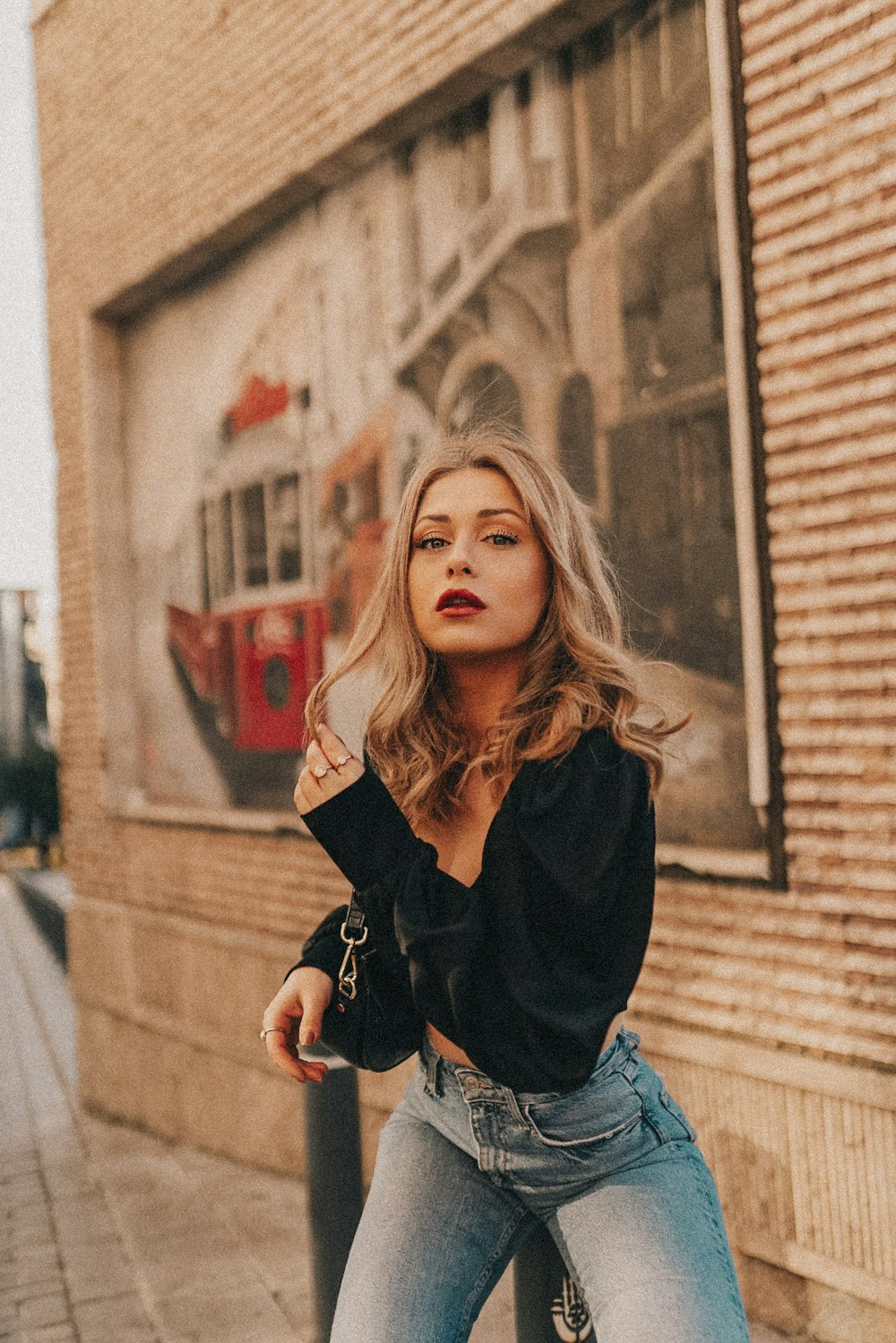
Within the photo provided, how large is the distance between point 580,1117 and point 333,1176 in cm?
175

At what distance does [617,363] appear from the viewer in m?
4.73

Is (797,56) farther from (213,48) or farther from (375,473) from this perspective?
(213,48)

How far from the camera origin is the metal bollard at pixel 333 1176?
3.37 meters

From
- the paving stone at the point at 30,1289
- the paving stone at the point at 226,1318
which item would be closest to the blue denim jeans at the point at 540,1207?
the paving stone at the point at 226,1318

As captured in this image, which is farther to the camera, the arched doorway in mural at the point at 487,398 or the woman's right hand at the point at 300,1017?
the arched doorway in mural at the point at 487,398

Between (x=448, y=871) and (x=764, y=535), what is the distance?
7.45 ft

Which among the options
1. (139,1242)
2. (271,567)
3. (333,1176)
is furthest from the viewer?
(271,567)

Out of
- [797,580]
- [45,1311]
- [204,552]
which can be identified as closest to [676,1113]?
[797,580]

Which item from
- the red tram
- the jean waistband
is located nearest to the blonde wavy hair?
the jean waistband

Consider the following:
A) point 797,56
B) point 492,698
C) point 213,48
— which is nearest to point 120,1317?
point 492,698

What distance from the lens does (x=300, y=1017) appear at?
2076mm

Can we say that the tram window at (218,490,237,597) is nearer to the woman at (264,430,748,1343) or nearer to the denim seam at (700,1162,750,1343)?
the woman at (264,430,748,1343)

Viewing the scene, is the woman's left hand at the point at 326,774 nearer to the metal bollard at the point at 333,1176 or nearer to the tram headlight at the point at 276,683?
the metal bollard at the point at 333,1176

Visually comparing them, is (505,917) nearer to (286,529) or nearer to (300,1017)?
(300,1017)
